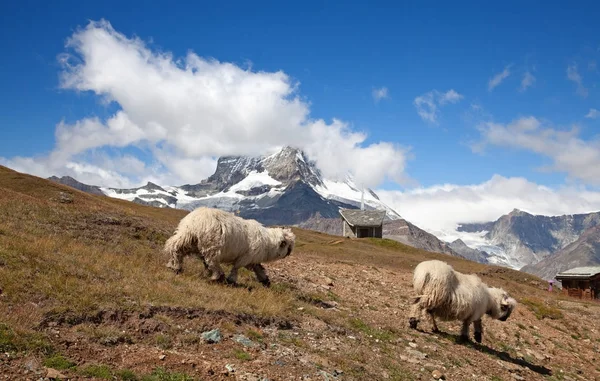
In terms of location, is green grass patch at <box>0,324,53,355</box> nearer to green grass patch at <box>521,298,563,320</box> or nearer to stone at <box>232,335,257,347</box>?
stone at <box>232,335,257,347</box>

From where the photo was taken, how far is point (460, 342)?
1516cm

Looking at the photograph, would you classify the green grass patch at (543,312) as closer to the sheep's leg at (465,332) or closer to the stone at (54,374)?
the sheep's leg at (465,332)

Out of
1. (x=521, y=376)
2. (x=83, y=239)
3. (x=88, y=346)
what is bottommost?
(x=521, y=376)

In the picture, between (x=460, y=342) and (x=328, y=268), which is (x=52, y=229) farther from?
(x=460, y=342)

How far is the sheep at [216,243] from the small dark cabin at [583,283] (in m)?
51.1

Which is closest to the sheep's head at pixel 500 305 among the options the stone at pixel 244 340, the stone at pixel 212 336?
the stone at pixel 244 340

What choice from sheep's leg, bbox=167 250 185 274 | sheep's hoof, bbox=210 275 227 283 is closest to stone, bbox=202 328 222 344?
sheep's hoof, bbox=210 275 227 283

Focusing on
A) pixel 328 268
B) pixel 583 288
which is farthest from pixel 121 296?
pixel 583 288

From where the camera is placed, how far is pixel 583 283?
53.8m

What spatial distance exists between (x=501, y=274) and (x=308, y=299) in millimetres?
56519

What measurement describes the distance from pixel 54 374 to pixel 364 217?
3968 inches

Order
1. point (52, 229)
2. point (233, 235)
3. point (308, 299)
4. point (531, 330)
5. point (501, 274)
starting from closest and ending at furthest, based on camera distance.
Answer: point (233, 235)
point (308, 299)
point (52, 229)
point (531, 330)
point (501, 274)

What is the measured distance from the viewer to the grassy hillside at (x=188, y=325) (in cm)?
801

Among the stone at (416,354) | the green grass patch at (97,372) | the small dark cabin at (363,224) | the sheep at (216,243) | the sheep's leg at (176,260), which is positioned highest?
the small dark cabin at (363,224)
